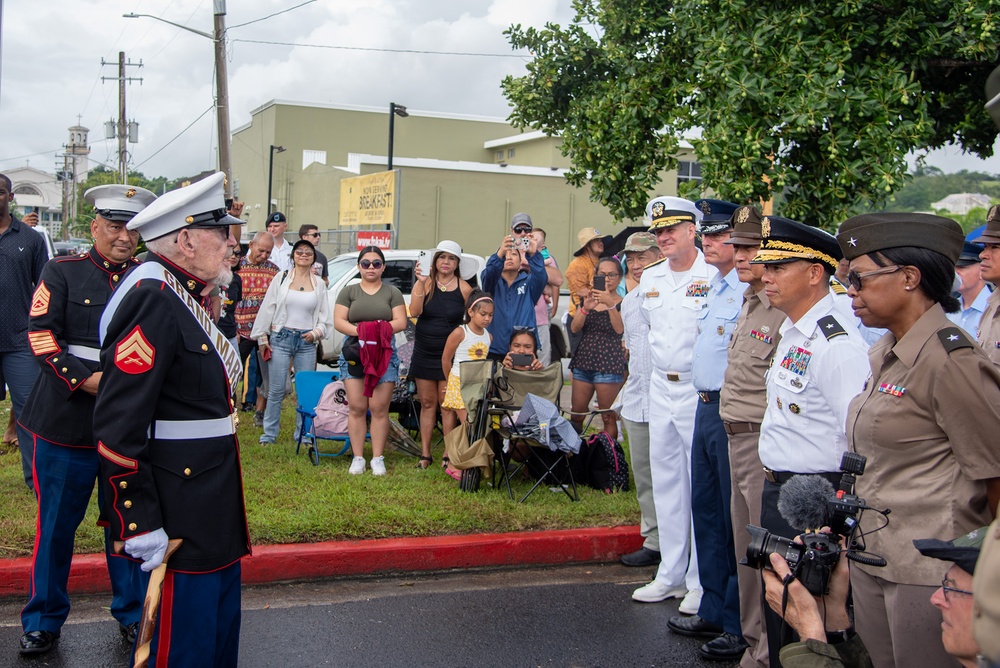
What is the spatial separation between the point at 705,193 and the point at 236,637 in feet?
22.4

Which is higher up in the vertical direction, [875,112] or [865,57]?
[865,57]

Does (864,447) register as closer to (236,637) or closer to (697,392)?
(697,392)

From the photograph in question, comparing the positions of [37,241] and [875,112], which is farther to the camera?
[875,112]

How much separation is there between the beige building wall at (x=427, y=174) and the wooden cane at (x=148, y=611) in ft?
45.2

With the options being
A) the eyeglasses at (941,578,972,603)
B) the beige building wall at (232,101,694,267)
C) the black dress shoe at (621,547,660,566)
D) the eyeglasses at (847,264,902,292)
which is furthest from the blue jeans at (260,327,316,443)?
the beige building wall at (232,101,694,267)

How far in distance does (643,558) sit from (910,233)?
3.64 metres

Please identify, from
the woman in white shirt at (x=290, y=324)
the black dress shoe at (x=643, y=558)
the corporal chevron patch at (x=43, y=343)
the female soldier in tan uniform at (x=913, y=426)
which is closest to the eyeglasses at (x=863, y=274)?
the female soldier in tan uniform at (x=913, y=426)

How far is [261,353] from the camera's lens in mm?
9258

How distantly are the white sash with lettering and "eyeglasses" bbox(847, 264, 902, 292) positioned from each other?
2.28 meters

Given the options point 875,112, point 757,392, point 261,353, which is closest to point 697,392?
point 757,392

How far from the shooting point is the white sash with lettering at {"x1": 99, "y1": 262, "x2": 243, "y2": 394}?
329 centimetres

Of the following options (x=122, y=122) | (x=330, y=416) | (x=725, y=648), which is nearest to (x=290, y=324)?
(x=330, y=416)

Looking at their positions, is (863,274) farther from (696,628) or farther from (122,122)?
(122,122)

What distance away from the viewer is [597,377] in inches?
329
